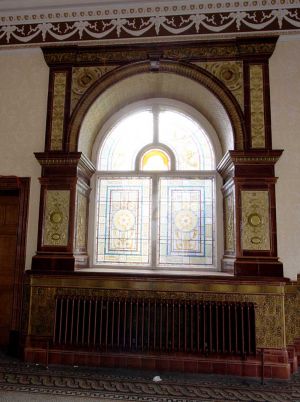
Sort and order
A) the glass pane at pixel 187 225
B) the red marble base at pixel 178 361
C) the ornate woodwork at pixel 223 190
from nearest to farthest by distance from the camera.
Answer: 1. the red marble base at pixel 178 361
2. the ornate woodwork at pixel 223 190
3. the glass pane at pixel 187 225

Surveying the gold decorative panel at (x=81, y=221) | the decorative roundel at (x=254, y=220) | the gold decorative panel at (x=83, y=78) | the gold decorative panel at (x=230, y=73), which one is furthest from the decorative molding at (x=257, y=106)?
the gold decorative panel at (x=81, y=221)

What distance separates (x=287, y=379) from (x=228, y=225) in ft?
6.12

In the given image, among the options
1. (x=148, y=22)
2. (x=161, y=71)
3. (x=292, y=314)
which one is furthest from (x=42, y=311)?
(x=148, y=22)

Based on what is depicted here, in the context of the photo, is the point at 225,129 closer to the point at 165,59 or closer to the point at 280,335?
the point at 165,59

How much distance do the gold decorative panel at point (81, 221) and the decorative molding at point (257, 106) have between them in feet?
7.58

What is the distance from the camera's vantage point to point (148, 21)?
4.92 m

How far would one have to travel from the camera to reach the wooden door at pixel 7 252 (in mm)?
4887

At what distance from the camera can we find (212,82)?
Result: 4727 millimetres

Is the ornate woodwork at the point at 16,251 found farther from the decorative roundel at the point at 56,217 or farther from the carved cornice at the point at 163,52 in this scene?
the carved cornice at the point at 163,52

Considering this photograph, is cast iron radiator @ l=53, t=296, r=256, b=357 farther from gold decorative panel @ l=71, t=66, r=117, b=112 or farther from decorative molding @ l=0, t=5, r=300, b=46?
decorative molding @ l=0, t=5, r=300, b=46

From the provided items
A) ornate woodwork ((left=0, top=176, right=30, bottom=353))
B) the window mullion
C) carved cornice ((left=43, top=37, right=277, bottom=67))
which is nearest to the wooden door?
ornate woodwork ((left=0, top=176, right=30, bottom=353))

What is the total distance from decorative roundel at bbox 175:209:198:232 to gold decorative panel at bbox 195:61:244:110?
5.33 ft

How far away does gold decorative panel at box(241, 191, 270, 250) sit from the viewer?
4363mm

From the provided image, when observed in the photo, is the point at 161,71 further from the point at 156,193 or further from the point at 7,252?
the point at 7,252
